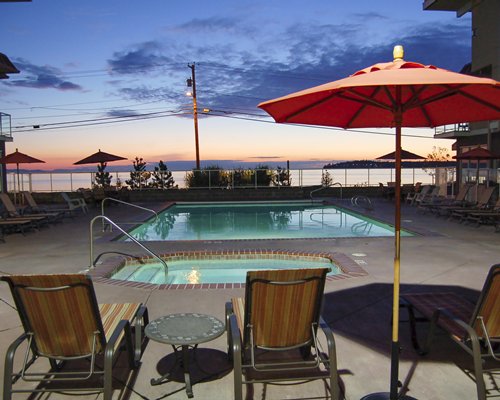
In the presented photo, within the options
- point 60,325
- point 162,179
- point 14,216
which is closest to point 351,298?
point 60,325

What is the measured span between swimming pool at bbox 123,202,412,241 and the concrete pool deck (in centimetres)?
211

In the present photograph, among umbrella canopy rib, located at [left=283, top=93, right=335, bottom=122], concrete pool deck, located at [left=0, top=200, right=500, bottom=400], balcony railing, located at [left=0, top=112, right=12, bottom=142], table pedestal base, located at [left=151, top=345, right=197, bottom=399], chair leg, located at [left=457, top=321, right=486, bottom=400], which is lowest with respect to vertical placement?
concrete pool deck, located at [left=0, top=200, right=500, bottom=400]

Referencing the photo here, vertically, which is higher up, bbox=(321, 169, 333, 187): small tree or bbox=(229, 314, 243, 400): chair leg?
bbox=(321, 169, 333, 187): small tree

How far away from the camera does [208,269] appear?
25.5ft

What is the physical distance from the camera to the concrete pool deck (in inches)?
119

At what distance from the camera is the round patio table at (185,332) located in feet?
9.24

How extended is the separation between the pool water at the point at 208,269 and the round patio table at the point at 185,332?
12.6 feet

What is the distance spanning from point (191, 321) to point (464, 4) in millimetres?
23827

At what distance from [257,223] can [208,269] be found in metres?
6.72

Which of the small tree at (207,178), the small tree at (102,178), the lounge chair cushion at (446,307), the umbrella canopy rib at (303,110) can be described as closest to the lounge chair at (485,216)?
the lounge chair cushion at (446,307)

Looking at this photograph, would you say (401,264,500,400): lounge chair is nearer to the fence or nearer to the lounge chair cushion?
the lounge chair cushion

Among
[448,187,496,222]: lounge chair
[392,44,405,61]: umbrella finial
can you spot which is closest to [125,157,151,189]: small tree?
[448,187,496,222]: lounge chair

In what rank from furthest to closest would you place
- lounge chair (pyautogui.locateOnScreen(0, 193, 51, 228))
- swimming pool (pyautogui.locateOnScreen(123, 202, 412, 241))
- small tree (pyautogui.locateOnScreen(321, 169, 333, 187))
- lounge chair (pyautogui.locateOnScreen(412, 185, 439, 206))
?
small tree (pyautogui.locateOnScreen(321, 169, 333, 187)), lounge chair (pyautogui.locateOnScreen(412, 185, 439, 206)), swimming pool (pyautogui.locateOnScreen(123, 202, 412, 241)), lounge chair (pyautogui.locateOnScreen(0, 193, 51, 228))

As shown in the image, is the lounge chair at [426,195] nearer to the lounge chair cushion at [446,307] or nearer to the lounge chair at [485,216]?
the lounge chair at [485,216]
